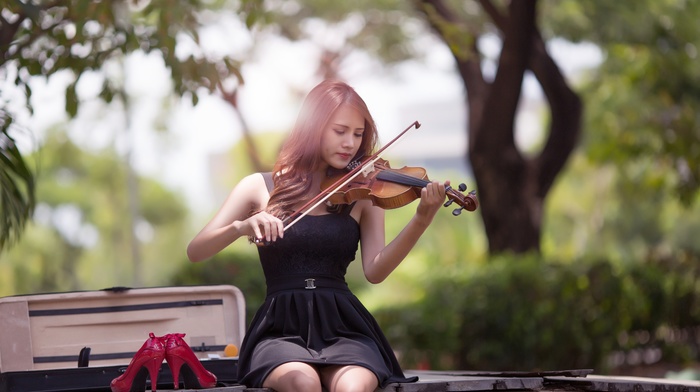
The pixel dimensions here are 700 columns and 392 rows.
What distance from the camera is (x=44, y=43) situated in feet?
25.1

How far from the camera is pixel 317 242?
15.5ft

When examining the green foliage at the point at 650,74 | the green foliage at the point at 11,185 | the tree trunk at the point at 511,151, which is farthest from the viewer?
the green foliage at the point at 650,74

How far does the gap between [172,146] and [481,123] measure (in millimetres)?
26456

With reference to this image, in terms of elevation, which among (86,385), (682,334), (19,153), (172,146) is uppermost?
(172,146)

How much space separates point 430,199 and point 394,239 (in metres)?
0.28

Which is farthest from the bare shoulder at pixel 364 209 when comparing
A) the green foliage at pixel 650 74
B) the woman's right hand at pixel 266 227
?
the green foliage at pixel 650 74

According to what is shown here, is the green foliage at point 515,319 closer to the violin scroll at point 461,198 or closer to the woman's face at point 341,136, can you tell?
the woman's face at point 341,136

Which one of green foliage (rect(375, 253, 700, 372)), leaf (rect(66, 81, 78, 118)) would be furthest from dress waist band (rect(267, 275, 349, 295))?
green foliage (rect(375, 253, 700, 372))

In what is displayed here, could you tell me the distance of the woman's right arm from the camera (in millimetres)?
4348

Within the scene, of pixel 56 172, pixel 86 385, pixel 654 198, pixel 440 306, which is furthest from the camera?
pixel 56 172

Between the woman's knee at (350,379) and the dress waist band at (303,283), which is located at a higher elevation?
the dress waist band at (303,283)

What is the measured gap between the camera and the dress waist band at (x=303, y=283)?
4.72 metres

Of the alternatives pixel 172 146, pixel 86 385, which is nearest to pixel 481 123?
pixel 86 385

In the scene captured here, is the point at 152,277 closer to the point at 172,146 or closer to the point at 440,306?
the point at 172,146
